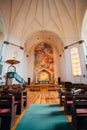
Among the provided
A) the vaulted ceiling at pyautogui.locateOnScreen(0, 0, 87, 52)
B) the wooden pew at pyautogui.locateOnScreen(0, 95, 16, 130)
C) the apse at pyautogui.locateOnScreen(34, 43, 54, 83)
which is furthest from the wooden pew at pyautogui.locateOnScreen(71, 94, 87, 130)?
the apse at pyautogui.locateOnScreen(34, 43, 54, 83)

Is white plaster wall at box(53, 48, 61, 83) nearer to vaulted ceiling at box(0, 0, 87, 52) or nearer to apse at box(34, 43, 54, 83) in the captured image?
apse at box(34, 43, 54, 83)

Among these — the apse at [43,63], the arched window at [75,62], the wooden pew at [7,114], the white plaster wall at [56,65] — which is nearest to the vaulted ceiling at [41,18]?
the arched window at [75,62]

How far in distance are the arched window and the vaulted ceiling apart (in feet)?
4.97

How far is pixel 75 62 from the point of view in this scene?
13.0 metres

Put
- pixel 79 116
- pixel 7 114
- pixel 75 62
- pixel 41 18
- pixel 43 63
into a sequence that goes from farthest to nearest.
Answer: pixel 43 63
pixel 41 18
pixel 75 62
pixel 7 114
pixel 79 116

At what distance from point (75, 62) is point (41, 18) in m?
8.78

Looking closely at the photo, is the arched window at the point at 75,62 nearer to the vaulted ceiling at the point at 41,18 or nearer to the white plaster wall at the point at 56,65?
the vaulted ceiling at the point at 41,18

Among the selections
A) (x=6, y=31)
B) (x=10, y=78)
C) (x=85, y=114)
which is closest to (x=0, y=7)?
(x=6, y=31)

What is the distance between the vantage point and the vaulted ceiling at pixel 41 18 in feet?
37.3

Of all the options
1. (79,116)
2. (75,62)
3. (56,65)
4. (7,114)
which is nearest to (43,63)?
(56,65)

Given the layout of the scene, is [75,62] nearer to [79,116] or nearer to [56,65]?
[56,65]

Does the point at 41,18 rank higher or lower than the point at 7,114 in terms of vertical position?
higher

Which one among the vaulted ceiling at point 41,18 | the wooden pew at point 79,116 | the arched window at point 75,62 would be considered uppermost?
the vaulted ceiling at point 41,18

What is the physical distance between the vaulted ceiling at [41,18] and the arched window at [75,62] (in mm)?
1515
